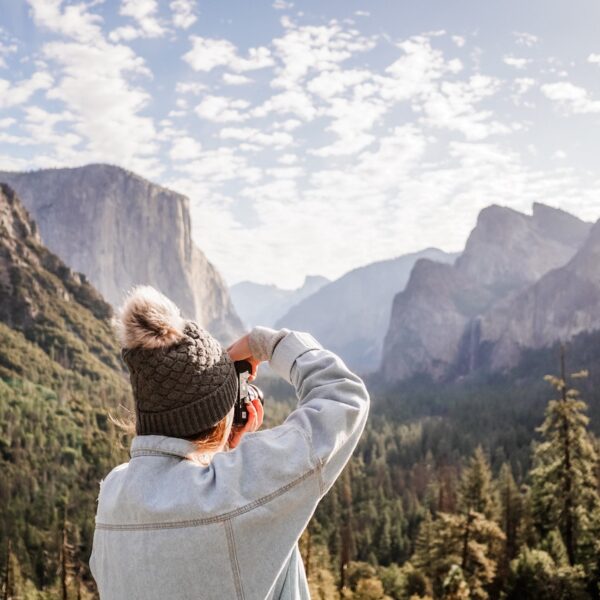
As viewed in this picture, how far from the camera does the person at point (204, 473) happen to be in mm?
1489

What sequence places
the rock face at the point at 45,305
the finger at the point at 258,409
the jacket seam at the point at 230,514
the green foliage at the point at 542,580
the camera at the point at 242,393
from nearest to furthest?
the jacket seam at the point at 230,514, the camera at the point at 242,393, the finger at the point at 258,409, the green foliage at the point at 542,580, the rock face at the point at 45,305

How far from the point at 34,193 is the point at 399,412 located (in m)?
138

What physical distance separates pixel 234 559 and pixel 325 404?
493mm

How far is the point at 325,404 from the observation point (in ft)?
5.19

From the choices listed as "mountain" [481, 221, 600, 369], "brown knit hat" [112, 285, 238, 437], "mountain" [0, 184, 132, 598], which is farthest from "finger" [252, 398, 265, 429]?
"mountain" [481, 221, 600, 369]

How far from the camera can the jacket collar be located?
1621 mm

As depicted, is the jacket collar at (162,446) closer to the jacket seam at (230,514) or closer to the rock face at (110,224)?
the jacket seam at (230,514)

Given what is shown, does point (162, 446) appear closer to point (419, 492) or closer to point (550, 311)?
point (419, 492)

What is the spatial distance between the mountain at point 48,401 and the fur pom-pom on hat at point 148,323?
12.1 metres

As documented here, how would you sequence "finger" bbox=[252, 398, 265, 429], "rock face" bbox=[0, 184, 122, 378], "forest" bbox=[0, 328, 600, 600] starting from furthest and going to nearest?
"rock face" bbox=[0, 184, 122, 378]
"forest" bbox=[0, 328, 600, 600]
"finger" bbox=[252, 398, 265, 429]

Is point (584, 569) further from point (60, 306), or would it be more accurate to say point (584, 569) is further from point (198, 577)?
point (60, 306)

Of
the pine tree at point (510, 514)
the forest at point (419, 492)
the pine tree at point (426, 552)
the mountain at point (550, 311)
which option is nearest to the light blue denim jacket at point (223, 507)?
the forest at point (419, 492)

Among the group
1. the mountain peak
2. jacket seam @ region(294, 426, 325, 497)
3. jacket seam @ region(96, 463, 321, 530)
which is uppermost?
the mountain peak

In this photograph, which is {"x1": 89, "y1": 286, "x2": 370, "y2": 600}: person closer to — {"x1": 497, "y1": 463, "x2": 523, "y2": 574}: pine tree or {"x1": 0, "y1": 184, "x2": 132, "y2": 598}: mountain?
{"x1": 0, "y1": 184, "x2": 132, "y2": 598}: mountain
